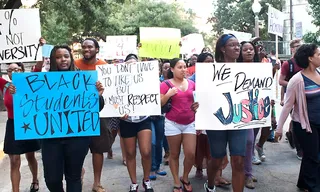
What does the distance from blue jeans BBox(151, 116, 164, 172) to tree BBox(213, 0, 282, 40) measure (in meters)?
26.2

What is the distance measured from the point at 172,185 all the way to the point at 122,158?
5.86ft

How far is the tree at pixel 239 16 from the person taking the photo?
30572mm

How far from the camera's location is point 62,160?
11.3 feet

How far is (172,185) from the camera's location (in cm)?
501

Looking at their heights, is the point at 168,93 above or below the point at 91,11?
below

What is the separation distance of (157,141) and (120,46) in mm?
6089

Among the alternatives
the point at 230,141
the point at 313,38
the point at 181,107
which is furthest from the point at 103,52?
the point at 313,38

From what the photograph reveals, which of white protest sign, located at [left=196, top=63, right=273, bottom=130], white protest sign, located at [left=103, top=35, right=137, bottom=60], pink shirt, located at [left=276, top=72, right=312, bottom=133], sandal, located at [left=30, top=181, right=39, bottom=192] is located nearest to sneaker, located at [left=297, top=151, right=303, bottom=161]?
pink shirt, located at [left=276, top=72, right=312, bottom=133]

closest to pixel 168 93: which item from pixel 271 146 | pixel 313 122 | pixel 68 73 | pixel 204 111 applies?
pixel 204 111

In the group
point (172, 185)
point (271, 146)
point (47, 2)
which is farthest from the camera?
point (47, 2)

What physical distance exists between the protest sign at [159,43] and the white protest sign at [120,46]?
7.71 ft

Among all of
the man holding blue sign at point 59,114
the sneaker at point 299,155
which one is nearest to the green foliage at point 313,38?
the sneaker at point 299,155

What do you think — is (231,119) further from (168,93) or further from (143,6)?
(143,6)

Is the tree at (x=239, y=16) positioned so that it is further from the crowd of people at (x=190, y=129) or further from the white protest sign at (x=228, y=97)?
the white protest sign at (x=228, y=97)
